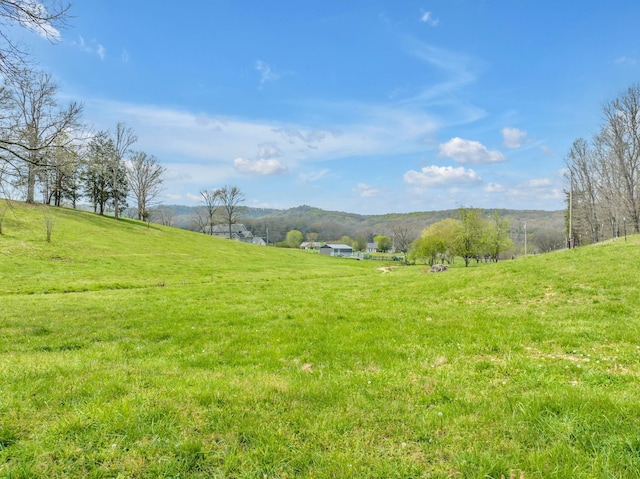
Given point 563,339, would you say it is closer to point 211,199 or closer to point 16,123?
point 16,123

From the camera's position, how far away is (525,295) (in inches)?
481

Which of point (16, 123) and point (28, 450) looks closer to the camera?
point (28, 450)

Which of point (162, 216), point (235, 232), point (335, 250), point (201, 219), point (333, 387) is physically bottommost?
point (335, 250)

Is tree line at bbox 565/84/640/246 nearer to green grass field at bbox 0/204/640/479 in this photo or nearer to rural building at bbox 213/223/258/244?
green grass field at bbox 0/204/640/479

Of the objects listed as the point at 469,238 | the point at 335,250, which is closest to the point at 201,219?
the point at 335,250

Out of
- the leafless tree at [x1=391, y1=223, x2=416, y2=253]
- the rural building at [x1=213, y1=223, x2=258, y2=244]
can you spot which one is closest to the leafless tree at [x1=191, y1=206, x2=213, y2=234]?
the rural building at [x1=213, y1=223, x2=258, y2=244]

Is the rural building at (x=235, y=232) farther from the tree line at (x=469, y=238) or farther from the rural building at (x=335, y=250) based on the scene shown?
the tree line at (x=469, y=238)

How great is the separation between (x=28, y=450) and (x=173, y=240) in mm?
51624

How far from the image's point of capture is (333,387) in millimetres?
5258

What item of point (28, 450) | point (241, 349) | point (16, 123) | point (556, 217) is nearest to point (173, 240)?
point (16, 123)

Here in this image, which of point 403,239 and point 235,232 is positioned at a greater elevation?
point 235,232

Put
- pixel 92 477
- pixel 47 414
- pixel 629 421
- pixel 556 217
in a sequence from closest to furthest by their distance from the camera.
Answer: pixel 92 477 < pixel 629 421 < pixel 47 414 < pixel 556 217

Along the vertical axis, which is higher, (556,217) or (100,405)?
(556,217)

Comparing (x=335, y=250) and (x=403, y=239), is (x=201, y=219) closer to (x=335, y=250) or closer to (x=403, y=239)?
(x=335, y=250)
